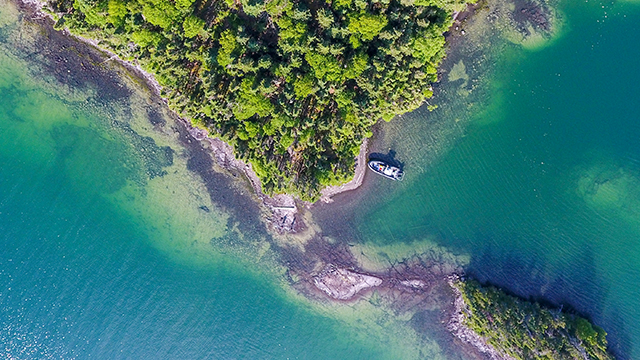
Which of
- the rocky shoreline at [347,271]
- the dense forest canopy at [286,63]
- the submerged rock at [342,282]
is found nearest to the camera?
the dense forest canopy at [286,63]

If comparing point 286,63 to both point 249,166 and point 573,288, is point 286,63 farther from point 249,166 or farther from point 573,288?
point 573,288

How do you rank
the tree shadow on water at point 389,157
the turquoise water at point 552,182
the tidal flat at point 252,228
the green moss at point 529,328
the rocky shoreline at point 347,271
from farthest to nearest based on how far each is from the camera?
the rocky shoreline at point 347,271 → the tree shadow on water at point 389,157 → the tidal flat at point 252,228 → the turquoise water at point 552,182 → the green moss at point 529,328

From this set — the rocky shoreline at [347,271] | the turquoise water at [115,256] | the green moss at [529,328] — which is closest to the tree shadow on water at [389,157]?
the rocky shoreline at [347,271]

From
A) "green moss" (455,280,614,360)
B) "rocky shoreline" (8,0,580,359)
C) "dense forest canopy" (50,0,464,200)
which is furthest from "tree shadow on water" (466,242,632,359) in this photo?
"dense forest canopy" (50,0,464,200)

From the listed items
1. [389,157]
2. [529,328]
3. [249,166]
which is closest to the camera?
[529,328]

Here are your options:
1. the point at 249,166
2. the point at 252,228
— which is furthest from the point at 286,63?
the point at 252,228

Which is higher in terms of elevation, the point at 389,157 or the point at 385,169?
the point at 389,157

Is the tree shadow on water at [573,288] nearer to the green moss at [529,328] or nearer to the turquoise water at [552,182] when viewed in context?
the turquoise water at [552,182]

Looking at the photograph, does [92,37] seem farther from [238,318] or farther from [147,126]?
[238,318]
